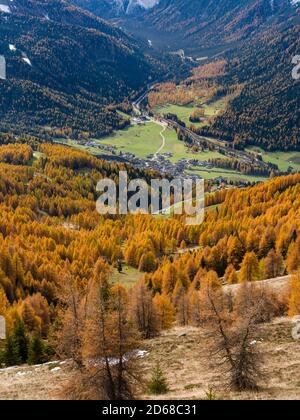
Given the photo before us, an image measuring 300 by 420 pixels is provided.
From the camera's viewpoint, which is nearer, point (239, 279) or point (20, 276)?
point (239, 279)

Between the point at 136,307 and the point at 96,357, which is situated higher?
the point at 96,357

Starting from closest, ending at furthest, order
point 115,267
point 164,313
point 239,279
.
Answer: point 164,313, point 239,279, point 115,267

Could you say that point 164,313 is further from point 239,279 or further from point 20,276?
point 20,276
